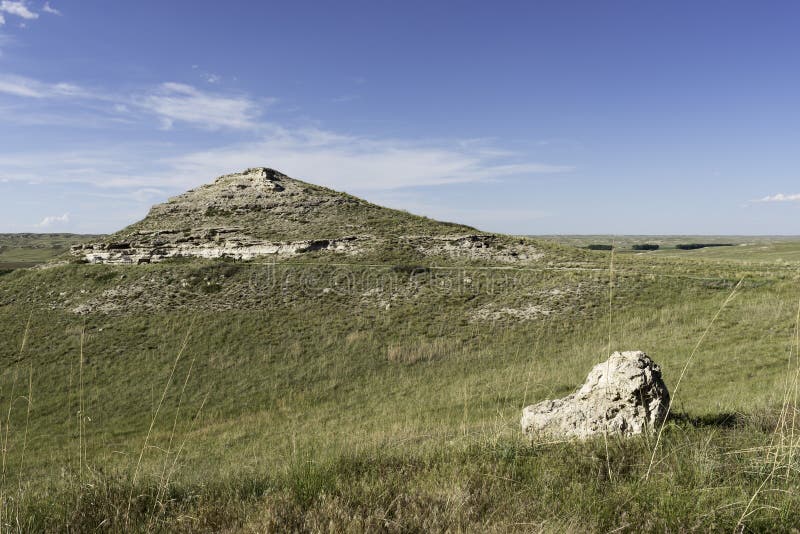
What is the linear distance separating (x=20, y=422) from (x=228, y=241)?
92.1ft

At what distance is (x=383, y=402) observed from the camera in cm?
1838

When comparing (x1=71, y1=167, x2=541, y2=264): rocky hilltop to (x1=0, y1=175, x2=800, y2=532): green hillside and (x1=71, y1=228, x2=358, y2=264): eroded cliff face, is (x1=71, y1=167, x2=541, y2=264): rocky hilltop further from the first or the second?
(x1=0, y1=175, x2=800, y2=532): green hillside

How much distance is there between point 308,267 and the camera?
128 feet

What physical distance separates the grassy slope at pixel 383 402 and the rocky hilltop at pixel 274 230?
4172 mm

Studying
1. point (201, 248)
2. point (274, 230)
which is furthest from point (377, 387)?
point (274, 230)

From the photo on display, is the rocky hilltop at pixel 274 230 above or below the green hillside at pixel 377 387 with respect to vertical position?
above

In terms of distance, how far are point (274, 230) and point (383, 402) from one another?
3492 cm

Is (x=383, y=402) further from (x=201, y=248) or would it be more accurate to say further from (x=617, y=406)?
(x=201, y=248)

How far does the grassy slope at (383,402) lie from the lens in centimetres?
392

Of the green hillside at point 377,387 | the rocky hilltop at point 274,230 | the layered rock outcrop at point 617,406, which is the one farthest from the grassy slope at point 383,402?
the rocky hilltop at point 274,230

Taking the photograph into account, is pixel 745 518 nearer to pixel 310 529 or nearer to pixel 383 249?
pixel 310 529

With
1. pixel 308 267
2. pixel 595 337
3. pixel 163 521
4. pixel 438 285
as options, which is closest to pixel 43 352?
pixel 308 267

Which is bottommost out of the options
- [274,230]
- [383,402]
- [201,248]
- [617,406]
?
[383,402]

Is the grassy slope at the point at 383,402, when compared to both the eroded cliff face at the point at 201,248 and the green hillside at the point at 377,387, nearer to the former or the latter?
the green hillside at the point at 377,387
